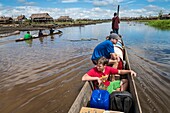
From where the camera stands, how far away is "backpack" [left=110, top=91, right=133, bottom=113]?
3484mm

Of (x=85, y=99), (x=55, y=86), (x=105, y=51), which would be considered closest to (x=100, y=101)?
(x=85, y=99)

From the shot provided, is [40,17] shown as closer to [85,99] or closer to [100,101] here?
[85,99]

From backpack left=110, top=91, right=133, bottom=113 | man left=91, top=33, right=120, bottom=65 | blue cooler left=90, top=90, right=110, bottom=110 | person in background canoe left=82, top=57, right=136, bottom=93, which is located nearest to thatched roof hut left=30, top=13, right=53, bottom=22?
man left=91, top=33, right=120, bottom=65

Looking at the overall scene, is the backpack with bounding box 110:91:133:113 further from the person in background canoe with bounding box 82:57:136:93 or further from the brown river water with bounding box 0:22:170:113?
the brown river water with bounding box 0:22:170:113

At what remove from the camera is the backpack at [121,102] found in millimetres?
3484

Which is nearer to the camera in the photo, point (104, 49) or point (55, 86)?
point (104, 49)

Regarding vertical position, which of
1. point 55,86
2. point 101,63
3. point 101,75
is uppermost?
point 101,63

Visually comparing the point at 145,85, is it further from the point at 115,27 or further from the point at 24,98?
the point at 115,27

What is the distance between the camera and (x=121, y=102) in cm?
351

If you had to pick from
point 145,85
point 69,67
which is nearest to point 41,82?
point 69,67

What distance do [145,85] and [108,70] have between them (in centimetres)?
284

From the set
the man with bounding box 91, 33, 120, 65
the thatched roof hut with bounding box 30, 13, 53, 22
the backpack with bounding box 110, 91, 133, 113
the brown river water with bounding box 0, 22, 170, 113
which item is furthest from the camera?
the thatched roof hut with bounding box 30, 13, 53, 22

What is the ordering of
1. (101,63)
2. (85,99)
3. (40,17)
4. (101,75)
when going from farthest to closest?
(40,17) → (101,75) → (101,63) → (85,99)

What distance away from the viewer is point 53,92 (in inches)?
231
